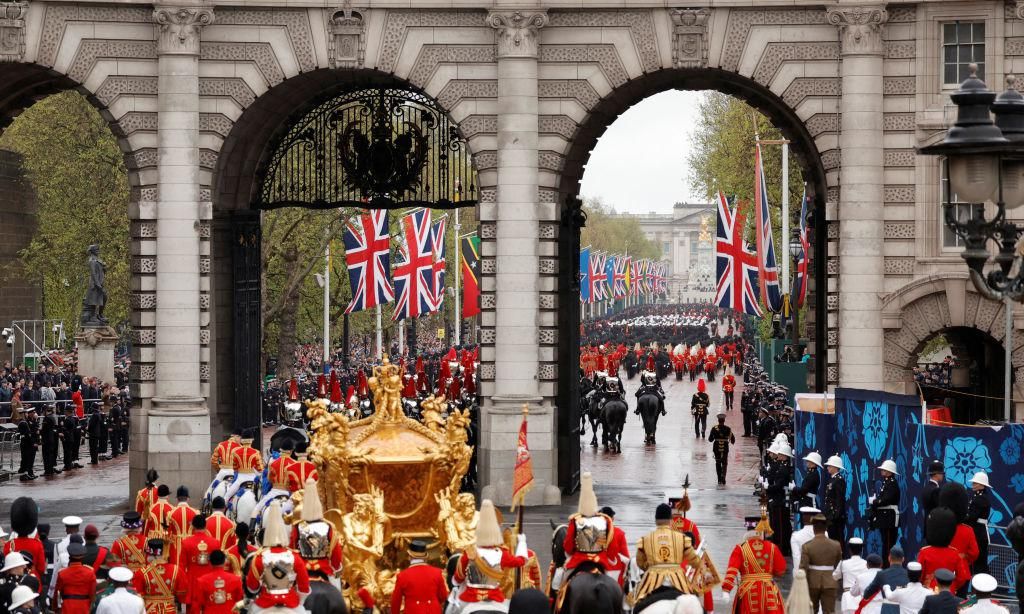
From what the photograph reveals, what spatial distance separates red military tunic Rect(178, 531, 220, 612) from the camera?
20112 millimetres

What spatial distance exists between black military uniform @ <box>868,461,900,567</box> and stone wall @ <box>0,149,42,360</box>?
43905mm

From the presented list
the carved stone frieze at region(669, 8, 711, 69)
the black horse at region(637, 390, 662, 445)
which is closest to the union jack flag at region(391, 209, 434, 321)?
the black horse at region(637, 390, 662, 445)

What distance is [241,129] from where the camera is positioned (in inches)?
1396

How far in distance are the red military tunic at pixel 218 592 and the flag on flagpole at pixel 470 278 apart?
95.0ft

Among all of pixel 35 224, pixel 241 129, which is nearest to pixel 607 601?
pixel 241 129

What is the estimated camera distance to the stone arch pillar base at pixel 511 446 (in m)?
33.5

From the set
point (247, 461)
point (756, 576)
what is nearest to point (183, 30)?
point (247, 461)

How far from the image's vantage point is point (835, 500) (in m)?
26.1

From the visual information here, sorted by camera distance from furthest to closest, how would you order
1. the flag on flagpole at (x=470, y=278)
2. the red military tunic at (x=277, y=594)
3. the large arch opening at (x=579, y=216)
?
the flag on flagpole at (x=470, y=278), the large arch opening at (x=579, y=216), the red military tunic at (x=277, y=594)

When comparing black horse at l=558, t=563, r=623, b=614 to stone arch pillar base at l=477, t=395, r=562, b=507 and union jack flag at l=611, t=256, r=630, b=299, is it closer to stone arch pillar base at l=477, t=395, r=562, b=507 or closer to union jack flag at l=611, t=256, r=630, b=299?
stone arch pillar base at l=477, t=395, r=562, b=507

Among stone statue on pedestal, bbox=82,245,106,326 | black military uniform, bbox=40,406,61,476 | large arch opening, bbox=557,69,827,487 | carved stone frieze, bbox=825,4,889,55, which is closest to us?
carved stone frieze, bbox=825,4,889,55

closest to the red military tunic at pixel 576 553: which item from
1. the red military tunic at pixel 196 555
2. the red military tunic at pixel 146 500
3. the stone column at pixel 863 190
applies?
the red military tunic at pixel 196 555

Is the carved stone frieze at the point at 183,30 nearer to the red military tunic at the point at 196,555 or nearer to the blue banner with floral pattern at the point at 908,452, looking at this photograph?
the blue banner with floral pattern at the point at 908,452

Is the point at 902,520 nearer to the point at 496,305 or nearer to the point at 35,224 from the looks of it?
the point at 496,305
